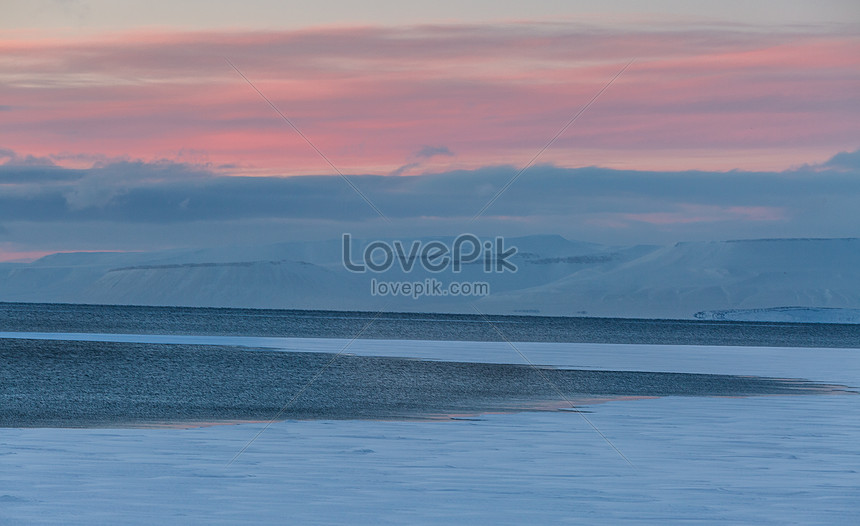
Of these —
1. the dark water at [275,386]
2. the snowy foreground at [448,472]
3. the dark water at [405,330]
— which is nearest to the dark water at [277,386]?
the dark water at [275,386]

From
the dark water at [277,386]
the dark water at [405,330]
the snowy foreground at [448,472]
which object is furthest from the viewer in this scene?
the dark water at [405,330]

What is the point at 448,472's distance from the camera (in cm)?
1454

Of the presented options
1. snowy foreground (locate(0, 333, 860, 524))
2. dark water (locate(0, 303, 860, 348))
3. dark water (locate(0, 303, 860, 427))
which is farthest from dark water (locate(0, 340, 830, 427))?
dark water (locate(0, 303, 860, 348))

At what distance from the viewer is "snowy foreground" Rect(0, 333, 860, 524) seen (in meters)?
12.0

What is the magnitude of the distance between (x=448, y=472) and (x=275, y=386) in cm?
1353

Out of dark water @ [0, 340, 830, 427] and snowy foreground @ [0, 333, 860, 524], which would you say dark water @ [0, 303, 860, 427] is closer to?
dark water @ [0, 340, 830, 427]

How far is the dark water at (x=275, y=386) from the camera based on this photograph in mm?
21656

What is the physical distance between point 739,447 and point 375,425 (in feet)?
19.8

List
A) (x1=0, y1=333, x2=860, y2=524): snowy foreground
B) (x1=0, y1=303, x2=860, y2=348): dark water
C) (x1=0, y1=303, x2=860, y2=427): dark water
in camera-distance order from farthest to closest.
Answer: (x1=0, y1=303, x2=860, y2=348): dark water
(x1=0, y1=303, x2=860, y2=427): dark water
(x1=0, y1=333, x2=860, y2=524): snowy foreground

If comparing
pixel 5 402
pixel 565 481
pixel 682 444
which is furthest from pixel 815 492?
pixel 5 402

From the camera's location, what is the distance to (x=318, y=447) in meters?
16.7

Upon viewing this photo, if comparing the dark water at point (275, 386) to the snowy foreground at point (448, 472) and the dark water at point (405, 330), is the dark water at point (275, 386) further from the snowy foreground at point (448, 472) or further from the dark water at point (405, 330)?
the dark water at point (405, 330)

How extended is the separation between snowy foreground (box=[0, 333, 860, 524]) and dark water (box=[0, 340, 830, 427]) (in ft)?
7.70

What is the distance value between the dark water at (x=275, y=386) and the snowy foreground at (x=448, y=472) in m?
2.35
